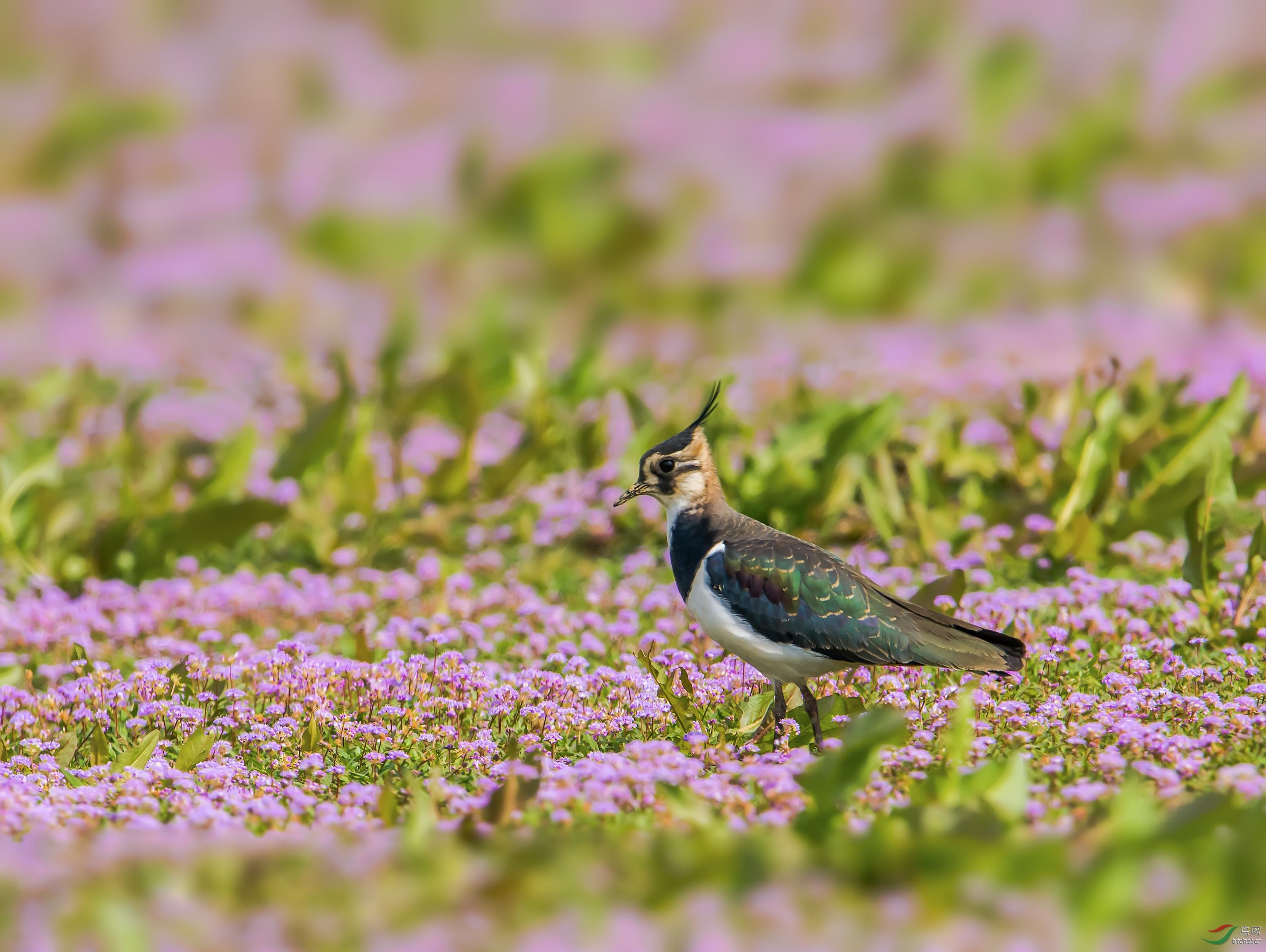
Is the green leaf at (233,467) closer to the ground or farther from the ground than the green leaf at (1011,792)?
closer to the ground

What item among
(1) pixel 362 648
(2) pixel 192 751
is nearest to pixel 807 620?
(1) pixel 362 648

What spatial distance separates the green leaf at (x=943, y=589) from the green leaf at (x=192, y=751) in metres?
2.63

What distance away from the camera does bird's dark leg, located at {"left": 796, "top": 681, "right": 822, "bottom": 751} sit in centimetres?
472

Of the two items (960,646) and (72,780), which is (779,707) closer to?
(960,646)

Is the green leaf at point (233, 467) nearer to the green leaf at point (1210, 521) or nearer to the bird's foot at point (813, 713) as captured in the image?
the bird's foot at point (813, 713)

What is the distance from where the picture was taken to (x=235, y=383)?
36.9 ft

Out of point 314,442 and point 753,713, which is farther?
point 314,442

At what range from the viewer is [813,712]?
4.74 meters

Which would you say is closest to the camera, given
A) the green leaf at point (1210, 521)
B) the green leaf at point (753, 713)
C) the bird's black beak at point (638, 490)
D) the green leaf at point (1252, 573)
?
the green leaf at point (753, 713)

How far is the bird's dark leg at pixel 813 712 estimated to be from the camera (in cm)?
472

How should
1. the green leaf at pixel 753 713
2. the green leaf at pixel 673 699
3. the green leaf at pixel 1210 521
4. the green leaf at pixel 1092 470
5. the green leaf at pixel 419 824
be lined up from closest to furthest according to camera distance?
the green leaf at pixel 419 824
the green leaf at pixel 673 699
the green leaf at pixel 753 713
the green leaf at pixel 1210 521
the green leaf at pixel 1092 470

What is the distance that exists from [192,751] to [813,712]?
194 centimetres

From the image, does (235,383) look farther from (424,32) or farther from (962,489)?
(962,489)

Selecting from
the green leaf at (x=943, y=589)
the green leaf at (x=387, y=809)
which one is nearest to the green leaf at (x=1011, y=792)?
the green leaf at (x=387, y=809)
